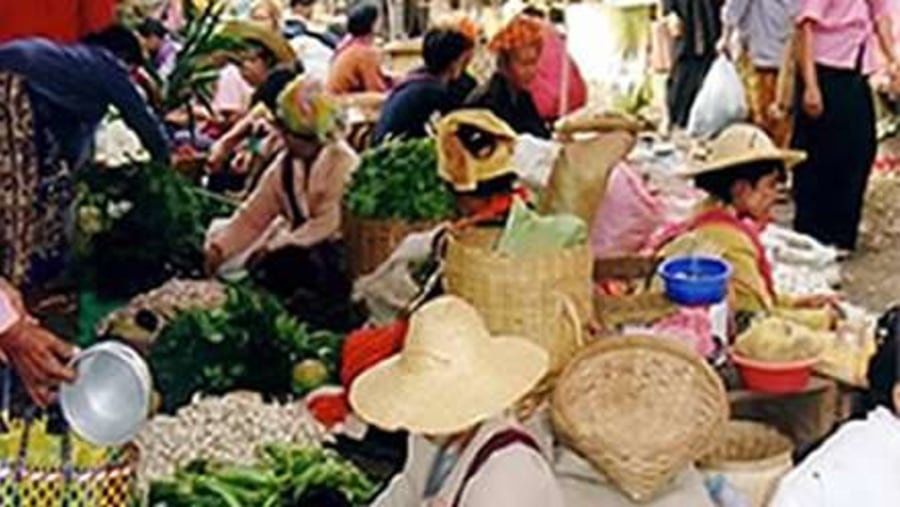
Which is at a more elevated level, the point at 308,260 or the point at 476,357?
the point at 476,357

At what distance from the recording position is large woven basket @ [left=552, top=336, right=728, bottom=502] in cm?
322

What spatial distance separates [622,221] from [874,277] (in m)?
1.74

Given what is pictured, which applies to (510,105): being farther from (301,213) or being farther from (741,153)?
(741,153)

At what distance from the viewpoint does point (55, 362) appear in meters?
2.96

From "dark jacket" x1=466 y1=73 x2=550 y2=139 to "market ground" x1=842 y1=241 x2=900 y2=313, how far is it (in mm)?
1328

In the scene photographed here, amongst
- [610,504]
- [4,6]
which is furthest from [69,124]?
[610,504]

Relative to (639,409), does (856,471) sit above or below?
above

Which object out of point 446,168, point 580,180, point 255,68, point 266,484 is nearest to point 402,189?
point 446,168

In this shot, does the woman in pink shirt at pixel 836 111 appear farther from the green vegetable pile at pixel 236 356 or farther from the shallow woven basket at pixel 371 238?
the green vegetable pile at pixel 236 356

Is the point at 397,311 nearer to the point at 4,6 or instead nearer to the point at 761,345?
the point at 761,345

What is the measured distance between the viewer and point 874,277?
6.42 meters

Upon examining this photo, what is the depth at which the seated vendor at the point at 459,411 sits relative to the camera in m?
2.90

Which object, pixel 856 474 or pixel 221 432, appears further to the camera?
pixel 221 432

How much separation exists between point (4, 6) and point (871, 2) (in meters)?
3.35
